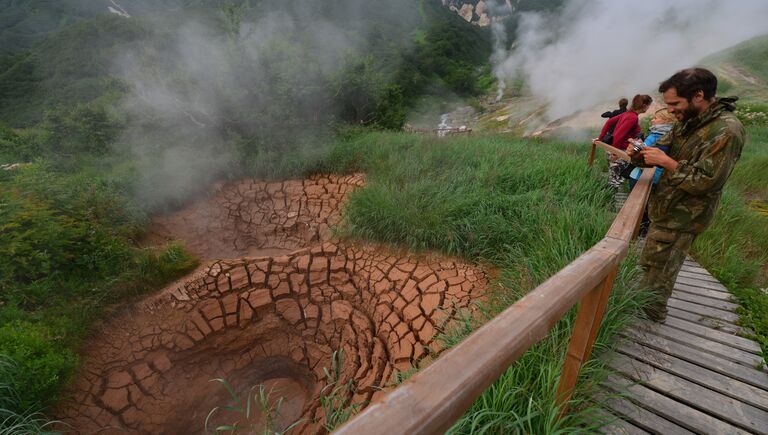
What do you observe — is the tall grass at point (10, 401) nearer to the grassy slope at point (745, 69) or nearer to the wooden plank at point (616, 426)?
the wooden plank at point (616, 426)

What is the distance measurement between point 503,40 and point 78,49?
5008 centimetres

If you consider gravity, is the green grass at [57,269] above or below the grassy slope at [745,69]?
below

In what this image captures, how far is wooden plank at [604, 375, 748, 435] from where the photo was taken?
1399 mm

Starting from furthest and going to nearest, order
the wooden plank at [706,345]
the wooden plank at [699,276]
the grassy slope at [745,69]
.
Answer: the grassy slope at [745,69]
the wooden plank at [699,276]
the wooden plank at [706,345]

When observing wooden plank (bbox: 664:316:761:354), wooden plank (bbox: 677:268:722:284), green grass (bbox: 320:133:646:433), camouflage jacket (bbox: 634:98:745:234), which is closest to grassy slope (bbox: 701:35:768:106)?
green grass (bbox: 320:133:646:433)

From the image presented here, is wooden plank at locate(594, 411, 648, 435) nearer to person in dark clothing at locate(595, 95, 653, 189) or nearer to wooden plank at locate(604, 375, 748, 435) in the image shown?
wooden plank at locate(604, 375, 748, 435)

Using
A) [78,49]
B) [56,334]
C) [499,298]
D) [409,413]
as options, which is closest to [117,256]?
[56,334]

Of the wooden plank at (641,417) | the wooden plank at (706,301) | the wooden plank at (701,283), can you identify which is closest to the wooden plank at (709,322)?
the wooden plank at (706,301)

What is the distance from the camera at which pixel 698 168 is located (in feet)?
5.17

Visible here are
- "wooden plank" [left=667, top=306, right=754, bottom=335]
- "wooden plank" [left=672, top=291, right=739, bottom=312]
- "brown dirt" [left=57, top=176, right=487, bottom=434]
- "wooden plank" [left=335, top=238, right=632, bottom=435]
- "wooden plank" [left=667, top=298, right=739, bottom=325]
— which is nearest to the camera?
"wooden plank" [left=335, top=238, right=632, bottom=435]

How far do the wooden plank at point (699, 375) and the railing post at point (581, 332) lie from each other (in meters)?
0.81

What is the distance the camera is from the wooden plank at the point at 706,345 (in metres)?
1.73

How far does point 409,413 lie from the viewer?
47 cm

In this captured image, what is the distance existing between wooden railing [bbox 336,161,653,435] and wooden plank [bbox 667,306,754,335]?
1657 mm
